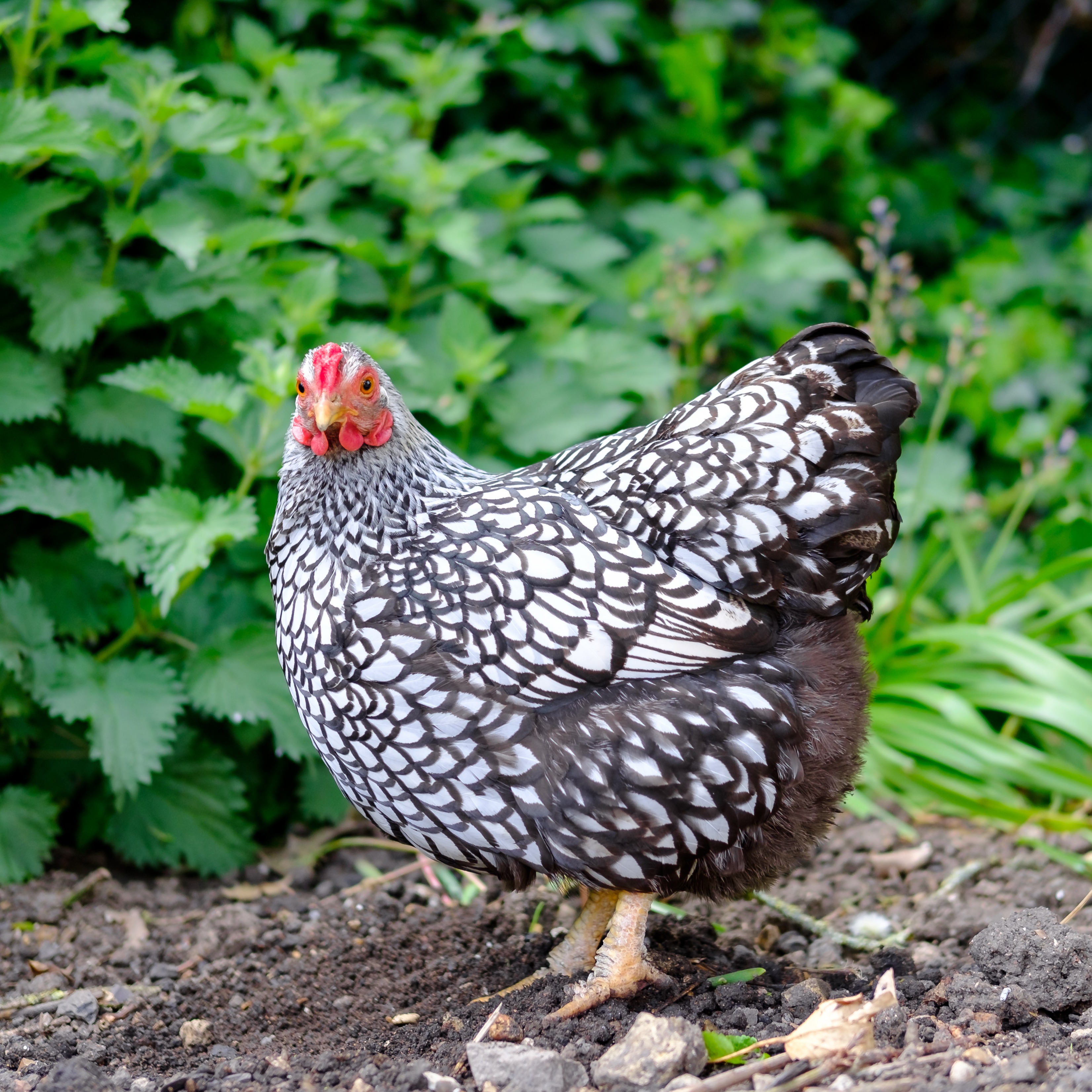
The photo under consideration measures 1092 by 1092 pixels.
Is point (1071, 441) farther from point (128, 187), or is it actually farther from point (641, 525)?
point (128, 187)

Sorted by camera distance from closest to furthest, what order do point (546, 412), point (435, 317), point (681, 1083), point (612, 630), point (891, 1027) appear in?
point (681, 1083), point (891, 1027), point (612, 630), point (546, 412), point (435, 317)

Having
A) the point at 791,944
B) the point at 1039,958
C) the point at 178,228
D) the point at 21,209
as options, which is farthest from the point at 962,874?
the point at 21,209

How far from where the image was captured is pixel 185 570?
2.72 m

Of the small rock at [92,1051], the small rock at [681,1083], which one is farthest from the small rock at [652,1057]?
the small rock at [92,1051]

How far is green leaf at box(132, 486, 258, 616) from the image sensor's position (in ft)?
8.93

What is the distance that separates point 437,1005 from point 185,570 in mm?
1224

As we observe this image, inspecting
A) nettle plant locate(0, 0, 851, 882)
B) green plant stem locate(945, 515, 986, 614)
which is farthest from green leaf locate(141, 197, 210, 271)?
green plant stem locate(945, 515, 986, 614)

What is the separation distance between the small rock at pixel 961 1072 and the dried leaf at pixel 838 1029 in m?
0.15

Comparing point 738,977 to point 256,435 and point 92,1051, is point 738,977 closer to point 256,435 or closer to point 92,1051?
point 92,1051

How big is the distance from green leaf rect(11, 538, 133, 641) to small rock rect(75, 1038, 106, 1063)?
3.98ft

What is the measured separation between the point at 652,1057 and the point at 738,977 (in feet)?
1.81

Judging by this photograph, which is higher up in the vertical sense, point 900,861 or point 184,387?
point 184,387

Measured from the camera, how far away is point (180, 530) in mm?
2812

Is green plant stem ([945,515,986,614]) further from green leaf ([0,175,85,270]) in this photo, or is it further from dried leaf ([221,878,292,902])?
green leaf ([0,175,85,270])
